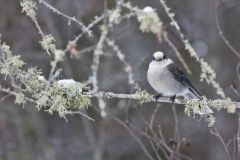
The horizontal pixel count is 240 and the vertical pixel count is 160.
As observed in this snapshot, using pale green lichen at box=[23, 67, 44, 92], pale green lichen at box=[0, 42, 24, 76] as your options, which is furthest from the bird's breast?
pale green lichen at box=[0, 42, 24, 76]

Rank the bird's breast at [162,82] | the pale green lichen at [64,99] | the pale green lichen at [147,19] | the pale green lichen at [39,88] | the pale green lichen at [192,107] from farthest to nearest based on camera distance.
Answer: the bird's breast at [162,82] < the pale green lichen at [192,107] < the pale green lichen at [64,99] < the pale green lichen at [39,88] < the pale green lichen at [147,19]

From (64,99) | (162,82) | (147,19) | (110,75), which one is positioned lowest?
(147,19)

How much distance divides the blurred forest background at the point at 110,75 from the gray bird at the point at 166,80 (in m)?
2.66

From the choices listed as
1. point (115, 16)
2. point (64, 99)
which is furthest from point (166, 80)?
point (115, 16)

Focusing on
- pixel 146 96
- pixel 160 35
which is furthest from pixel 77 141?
pixel 160 35

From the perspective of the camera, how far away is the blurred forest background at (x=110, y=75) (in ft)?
26.4

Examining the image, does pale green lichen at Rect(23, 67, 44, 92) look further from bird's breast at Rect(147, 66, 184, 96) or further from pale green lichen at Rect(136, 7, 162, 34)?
bird's breast at Rect(147, 66, 184, 96)

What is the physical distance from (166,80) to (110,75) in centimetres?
324

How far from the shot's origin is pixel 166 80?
4.99 m

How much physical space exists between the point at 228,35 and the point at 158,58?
382 centimetres

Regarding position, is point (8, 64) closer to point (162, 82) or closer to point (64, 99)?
point (64, 99)

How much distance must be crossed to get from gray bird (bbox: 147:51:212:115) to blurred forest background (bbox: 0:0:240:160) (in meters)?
2.66

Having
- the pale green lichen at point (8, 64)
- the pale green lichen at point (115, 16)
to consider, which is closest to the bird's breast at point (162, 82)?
the pale green lichen at point (8, 64)

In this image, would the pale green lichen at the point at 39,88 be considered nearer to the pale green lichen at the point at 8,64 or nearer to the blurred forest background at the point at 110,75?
the pale green lichen at the point at 8,64
